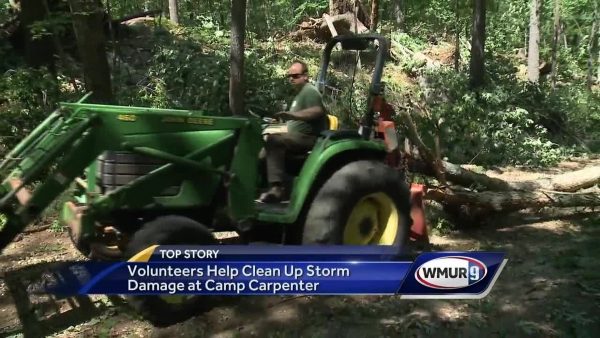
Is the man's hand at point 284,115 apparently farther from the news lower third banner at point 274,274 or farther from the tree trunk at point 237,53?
the tree trunk at point 237,53

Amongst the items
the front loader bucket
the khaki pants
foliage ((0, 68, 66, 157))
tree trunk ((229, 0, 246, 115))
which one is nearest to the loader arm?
the front loader bucket

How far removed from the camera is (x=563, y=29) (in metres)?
32.7

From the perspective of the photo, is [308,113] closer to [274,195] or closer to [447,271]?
[274,195]

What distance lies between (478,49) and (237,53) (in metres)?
7.44

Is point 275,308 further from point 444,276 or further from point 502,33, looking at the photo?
point 502,33

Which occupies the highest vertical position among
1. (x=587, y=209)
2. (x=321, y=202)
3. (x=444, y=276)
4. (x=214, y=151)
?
(x=214, y=151)

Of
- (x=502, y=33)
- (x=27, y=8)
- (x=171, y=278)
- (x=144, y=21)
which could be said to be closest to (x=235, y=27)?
(x=27, y=8)

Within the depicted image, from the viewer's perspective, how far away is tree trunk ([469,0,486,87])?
14.6 metres

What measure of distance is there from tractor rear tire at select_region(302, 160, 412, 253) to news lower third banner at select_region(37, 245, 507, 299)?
22cm

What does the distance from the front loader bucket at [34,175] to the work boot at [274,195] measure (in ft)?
4.90

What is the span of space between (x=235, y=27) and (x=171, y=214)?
22.2 ft

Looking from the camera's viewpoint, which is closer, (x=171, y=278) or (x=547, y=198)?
(x=171, y=278)

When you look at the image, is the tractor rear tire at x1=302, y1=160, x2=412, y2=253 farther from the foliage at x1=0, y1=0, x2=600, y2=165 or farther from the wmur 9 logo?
the foliage at x1=0, y1=0, x2=600, y2=165

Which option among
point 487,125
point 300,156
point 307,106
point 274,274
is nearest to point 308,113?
point 307,106
